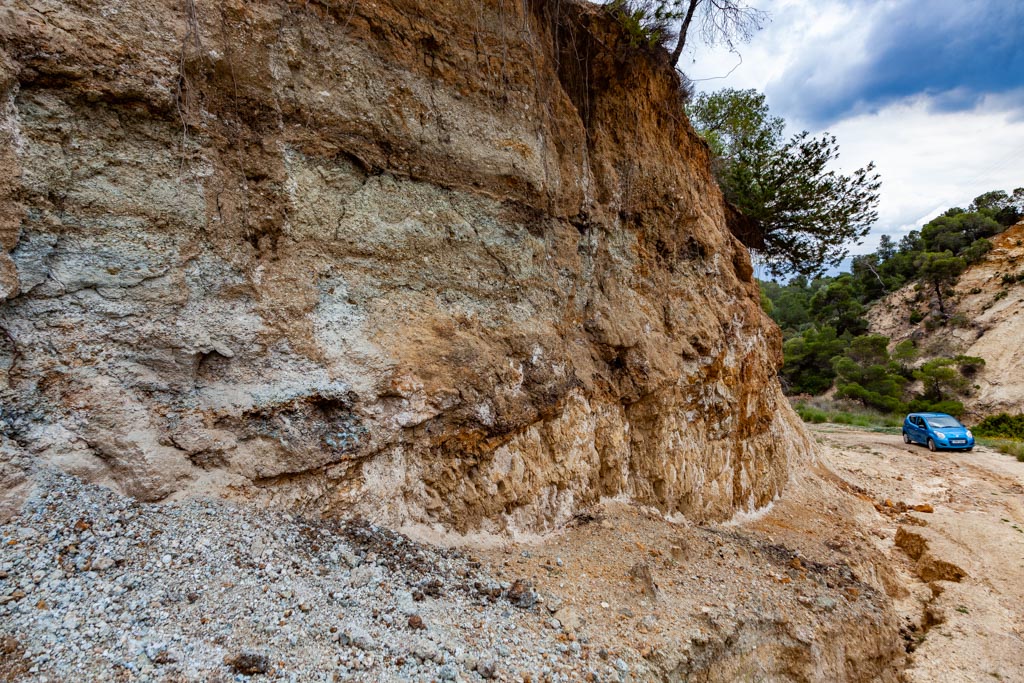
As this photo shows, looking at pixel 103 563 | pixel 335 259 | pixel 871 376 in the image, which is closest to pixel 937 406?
pixel 871 376

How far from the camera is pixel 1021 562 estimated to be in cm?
749

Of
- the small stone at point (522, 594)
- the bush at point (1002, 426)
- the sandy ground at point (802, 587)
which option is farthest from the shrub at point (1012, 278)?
the small stone at point (522, 594)

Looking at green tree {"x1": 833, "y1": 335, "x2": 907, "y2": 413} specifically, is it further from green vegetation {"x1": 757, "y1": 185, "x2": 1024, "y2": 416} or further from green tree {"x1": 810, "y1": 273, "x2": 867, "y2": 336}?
green tree {"x1": 810, "y1": 273, "x2": 867, "y2": 336}

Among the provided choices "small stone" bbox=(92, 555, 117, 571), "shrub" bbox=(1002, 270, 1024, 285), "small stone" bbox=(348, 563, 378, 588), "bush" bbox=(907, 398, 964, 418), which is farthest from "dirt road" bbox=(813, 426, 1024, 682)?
"shrub" bbox=(1002, 270, 1024, 285)

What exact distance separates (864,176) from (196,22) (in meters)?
12.0

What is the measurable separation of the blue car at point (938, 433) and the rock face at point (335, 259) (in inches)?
466

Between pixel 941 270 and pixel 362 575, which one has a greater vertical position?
pixel 941 270

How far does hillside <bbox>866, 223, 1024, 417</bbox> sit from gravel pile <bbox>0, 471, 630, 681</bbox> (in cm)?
2736

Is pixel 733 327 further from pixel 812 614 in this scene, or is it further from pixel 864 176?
pixel 864 176

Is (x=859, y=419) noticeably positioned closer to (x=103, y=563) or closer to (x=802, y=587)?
(x=802, y=587)

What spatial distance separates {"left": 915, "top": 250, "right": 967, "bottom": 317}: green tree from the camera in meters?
28.2

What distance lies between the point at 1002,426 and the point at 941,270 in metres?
12.7

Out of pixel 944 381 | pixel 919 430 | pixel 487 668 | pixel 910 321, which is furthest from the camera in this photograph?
pixel 910 321

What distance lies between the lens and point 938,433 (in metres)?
13.8
